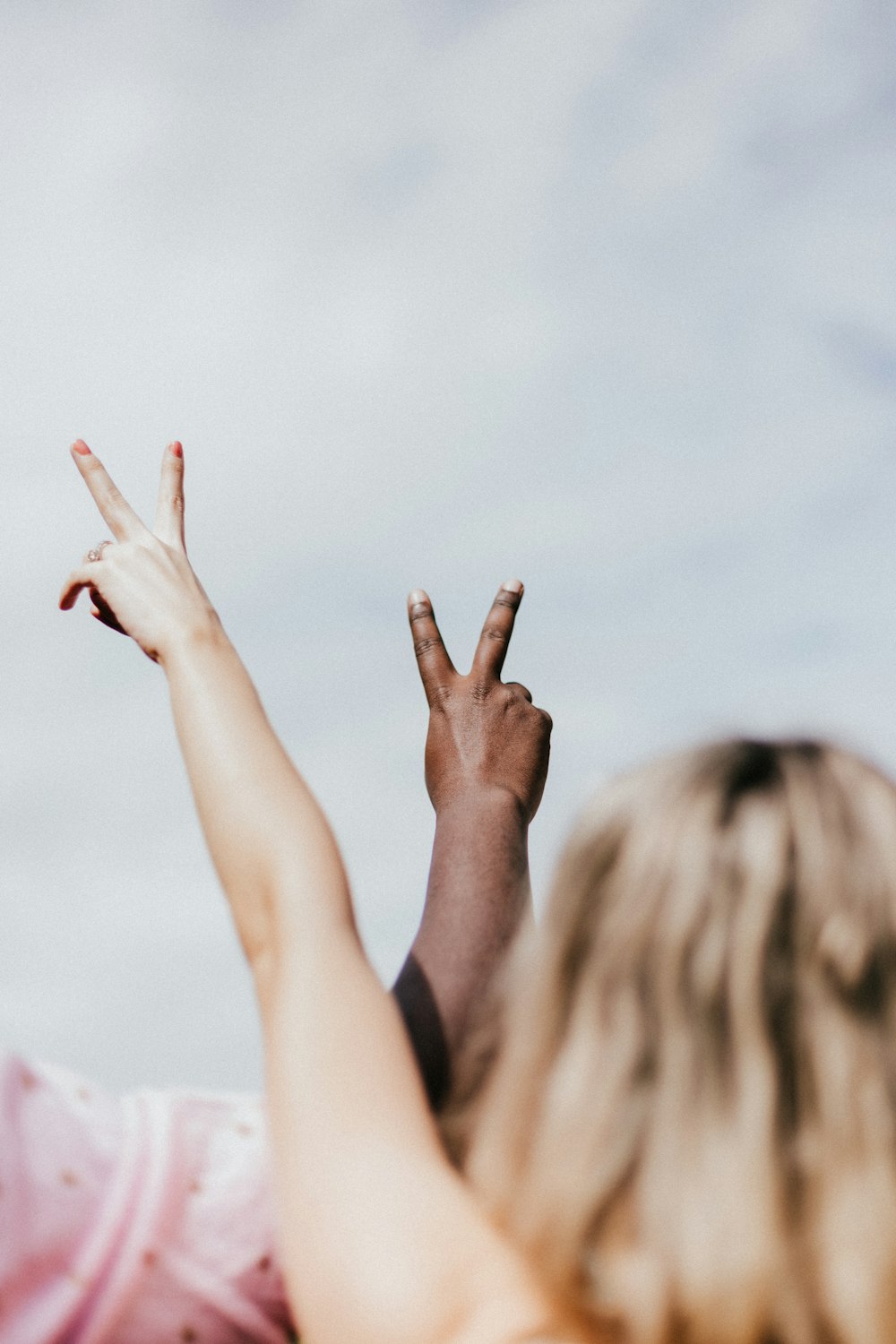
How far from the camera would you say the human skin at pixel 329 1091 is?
1.93 metres

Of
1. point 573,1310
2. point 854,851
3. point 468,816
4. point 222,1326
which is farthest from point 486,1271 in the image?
point 468,816

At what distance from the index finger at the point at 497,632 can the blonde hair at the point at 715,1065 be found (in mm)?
1156

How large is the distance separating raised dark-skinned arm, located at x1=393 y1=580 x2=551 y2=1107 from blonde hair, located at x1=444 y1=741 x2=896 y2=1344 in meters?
0.27

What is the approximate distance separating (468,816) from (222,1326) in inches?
44.6

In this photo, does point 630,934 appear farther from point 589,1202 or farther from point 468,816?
point 468,816

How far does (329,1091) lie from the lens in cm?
204

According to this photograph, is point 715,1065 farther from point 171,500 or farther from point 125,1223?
point 171,500

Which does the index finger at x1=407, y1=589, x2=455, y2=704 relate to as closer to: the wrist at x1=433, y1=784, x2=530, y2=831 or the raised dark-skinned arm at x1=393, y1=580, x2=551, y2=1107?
the raised dark-skinned arm at x1=393, y1=580, x2=551, y2=1107

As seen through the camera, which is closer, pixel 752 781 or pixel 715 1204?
pixel 715 1204

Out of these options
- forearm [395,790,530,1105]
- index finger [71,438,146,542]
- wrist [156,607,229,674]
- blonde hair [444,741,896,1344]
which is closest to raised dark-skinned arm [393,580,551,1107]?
forearm [395,790,530,1105]

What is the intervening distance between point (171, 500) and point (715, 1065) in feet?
5.19

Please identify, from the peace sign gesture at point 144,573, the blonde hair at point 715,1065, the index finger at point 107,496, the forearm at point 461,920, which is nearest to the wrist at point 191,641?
the peace sign gesture at point 144,573

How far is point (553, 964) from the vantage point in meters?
2.18

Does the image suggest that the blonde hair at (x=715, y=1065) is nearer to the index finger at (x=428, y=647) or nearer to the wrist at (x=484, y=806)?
the wrist at (x=484, y=806)
